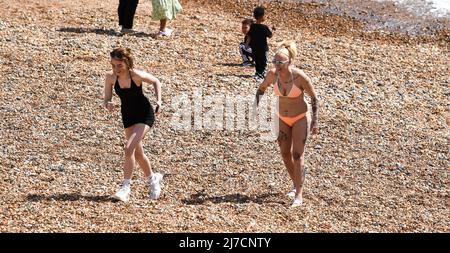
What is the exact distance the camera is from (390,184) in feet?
31.9

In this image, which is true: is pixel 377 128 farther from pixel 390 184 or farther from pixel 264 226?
pixel 264 226

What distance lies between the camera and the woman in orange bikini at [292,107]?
8578 millimetres

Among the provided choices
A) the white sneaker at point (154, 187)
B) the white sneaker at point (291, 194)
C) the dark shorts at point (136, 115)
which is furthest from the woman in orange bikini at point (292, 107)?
the white sneaker at point (154, 187)

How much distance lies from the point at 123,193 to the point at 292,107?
6.00 ft

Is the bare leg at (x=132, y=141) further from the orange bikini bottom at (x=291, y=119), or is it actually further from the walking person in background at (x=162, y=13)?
the walking person in background at (x=162, y=13)

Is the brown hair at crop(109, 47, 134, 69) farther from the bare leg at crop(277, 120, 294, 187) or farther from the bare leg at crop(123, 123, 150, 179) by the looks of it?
the bare leg at crop(277, 120, 294, 187)

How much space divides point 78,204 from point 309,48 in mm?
7129

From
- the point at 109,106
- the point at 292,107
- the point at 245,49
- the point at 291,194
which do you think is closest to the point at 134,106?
the point at 109,106

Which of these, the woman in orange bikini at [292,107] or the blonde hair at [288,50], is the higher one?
the blonde hair at [288,50]

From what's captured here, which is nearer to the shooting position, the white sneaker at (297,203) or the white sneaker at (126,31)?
the white sneaker at (297,203)

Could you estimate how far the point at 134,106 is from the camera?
28.3ft

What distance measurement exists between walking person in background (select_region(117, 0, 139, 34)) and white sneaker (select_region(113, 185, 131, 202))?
6.57 meters

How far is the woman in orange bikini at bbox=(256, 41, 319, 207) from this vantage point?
858cm

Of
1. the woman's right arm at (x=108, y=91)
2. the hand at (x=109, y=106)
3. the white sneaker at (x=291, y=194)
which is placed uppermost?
the woman's right arm at (x=108, y=91)
